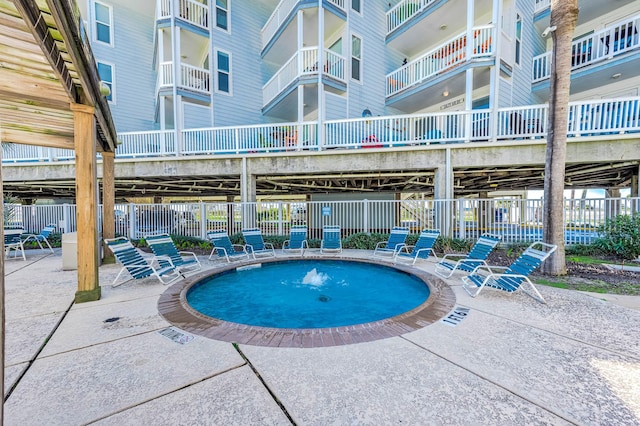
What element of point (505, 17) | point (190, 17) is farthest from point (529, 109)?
point (190, 17)

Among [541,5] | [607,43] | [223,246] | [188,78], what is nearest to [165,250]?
[223,246]

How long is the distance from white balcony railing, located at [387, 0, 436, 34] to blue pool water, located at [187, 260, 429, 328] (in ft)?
39.4

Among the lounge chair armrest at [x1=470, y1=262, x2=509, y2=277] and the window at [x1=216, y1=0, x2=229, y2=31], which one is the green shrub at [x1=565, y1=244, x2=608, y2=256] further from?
the window at [x1=216, y1=0, x2=229, y2=31]

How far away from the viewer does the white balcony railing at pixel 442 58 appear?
398 inches

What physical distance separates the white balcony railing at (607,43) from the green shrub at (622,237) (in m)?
6.65

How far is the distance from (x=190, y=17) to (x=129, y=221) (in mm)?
9682

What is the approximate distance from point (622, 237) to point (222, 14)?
1794 cm

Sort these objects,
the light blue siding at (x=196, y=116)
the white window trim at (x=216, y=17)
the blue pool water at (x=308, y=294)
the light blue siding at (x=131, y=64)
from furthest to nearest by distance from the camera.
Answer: the light blue siding at (x=131, y=64) < the white window trim at (x=216, y=17) < the light blue siding at (x=196, y=116) < the blue pool water at (x=308, y=294)

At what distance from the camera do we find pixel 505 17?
11047 mm

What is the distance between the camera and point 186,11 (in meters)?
12.6

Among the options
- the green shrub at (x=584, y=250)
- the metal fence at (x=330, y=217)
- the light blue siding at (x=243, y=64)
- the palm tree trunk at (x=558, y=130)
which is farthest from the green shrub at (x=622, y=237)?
the light blue siding at (x=243, y=64)

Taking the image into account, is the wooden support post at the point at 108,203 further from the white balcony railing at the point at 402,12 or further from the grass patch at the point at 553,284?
the white balcony railing at the point at 402,12

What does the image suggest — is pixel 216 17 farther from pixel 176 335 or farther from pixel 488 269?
pixel 488 269

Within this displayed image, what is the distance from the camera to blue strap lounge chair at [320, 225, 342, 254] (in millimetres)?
9148
